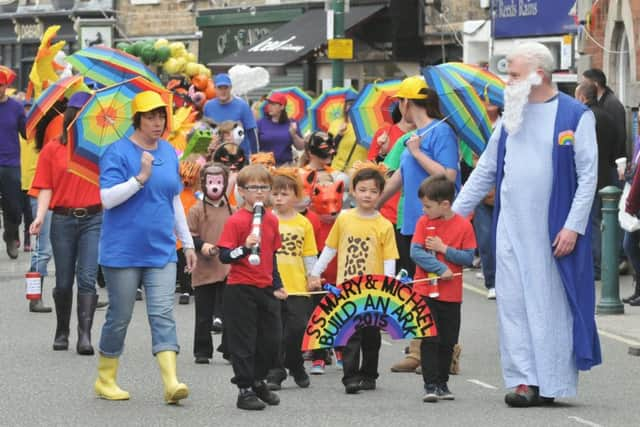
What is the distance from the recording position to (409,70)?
1324 inches

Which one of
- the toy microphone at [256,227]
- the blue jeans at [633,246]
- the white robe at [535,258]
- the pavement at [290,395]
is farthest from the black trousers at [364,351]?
the blue jeans at [633,246]

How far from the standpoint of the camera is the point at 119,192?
10.2 metres

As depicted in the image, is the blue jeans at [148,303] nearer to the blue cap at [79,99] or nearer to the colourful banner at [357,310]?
the colourful banner at [357,310]

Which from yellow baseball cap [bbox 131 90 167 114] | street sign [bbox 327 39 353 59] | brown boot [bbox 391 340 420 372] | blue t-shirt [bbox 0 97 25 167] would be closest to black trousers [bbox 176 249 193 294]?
blue t-shirt [bbox 0 97 25 167]

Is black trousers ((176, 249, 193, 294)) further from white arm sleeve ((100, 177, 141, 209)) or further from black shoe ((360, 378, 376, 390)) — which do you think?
white arm sleeve ((100, 177, 141, 209))

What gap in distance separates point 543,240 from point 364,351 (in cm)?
142

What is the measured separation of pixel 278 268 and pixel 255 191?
1241 millimetres

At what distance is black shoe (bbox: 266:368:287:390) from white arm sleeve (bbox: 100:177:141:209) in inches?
60.0

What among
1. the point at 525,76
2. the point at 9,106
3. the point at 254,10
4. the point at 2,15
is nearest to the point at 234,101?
the point at 9,106

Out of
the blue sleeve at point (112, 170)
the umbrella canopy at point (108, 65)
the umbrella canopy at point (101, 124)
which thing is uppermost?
the umbrella canopy at point (108, 65)

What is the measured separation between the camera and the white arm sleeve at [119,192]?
10.2 metres

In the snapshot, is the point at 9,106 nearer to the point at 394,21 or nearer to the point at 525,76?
the point at 525,76

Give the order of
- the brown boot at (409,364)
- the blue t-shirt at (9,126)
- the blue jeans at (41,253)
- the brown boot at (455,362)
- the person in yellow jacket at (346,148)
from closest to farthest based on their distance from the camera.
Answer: the brown boot at (455,362)
the brown boot at (409,364)
the blue jeans at (41,253)
the person in yellow jacket at (346,148)
the blue t-shirt at (9,126)

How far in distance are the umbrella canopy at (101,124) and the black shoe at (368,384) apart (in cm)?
185
